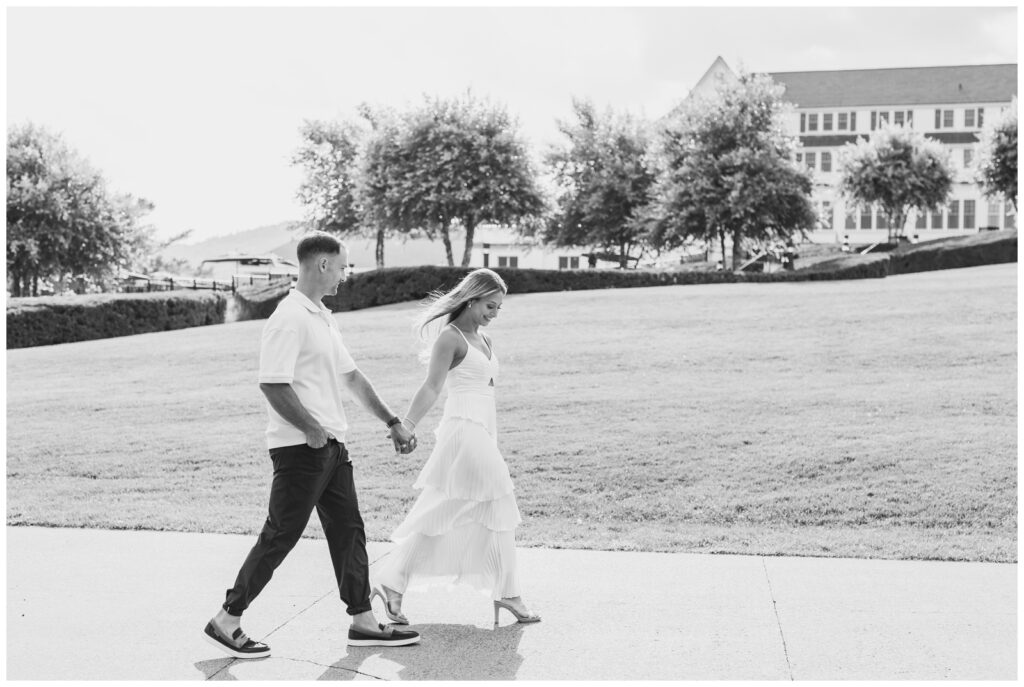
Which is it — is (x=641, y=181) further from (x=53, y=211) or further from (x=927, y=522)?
(x=927, y=522)

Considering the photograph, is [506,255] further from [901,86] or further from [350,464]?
[350,464]

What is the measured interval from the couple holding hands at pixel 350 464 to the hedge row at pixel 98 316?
21.4 metres

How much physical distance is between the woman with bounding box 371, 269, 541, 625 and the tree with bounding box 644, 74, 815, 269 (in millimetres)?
35012

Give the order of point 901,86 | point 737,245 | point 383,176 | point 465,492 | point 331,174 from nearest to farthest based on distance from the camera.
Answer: point 465,492
point 737,245
point 383,176
point 331,174
point 901,86

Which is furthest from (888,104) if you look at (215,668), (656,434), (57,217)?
(215,668)

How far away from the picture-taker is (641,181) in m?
48.2

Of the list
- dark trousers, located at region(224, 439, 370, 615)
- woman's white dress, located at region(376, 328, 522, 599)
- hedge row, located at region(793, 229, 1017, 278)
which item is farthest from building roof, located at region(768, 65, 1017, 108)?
dark trousers, located at region(224, 439, 370, 615)

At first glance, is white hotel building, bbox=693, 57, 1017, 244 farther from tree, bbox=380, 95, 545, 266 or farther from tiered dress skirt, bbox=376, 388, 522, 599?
tiered dress skirt, bbox=376, 388, 522, 599

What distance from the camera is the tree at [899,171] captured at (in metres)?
49.9

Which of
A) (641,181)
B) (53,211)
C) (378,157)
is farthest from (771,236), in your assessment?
(53,211)

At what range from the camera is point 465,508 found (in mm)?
5762

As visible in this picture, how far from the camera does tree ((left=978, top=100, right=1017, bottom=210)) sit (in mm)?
47625

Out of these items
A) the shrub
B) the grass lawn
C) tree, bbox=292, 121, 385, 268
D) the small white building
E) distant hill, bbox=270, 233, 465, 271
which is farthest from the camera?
distant hill, bbox=270, 233, 465, 271

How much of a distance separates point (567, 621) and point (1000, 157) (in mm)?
47463
